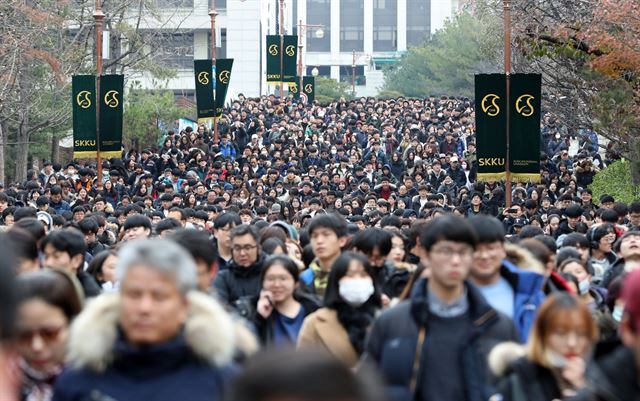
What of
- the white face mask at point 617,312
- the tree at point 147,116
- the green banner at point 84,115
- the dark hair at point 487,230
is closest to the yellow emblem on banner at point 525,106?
the green banner at point 84,115

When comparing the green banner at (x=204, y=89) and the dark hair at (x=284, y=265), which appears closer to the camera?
the dark hair at (x=284, y=265)

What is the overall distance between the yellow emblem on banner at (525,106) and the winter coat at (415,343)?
1474cm

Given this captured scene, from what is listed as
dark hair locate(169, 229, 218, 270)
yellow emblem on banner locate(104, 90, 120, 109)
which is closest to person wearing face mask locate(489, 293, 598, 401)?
dark hair locate(169, 229, 218, 270)

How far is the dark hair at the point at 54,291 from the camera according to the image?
16.9 ft

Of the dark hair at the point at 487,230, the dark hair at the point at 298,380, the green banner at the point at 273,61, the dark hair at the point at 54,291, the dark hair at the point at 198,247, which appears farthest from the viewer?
the green banner at the point at 273,61

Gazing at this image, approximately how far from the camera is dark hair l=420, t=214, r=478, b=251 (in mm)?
6004

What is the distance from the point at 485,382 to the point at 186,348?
1.77 m

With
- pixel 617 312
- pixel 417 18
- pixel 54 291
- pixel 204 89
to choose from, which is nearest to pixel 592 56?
pixel 204 89

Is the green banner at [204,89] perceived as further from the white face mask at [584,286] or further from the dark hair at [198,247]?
the dark hair at [198,247]

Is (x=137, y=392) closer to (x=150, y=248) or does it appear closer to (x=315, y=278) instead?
(x=150, y=248)

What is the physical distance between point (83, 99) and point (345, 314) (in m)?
17.3

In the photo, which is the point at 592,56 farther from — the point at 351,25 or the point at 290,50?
the point at 351,25

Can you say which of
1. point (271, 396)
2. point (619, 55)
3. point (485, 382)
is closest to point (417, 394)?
point (485, 382)

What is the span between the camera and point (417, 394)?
5.70 metres
